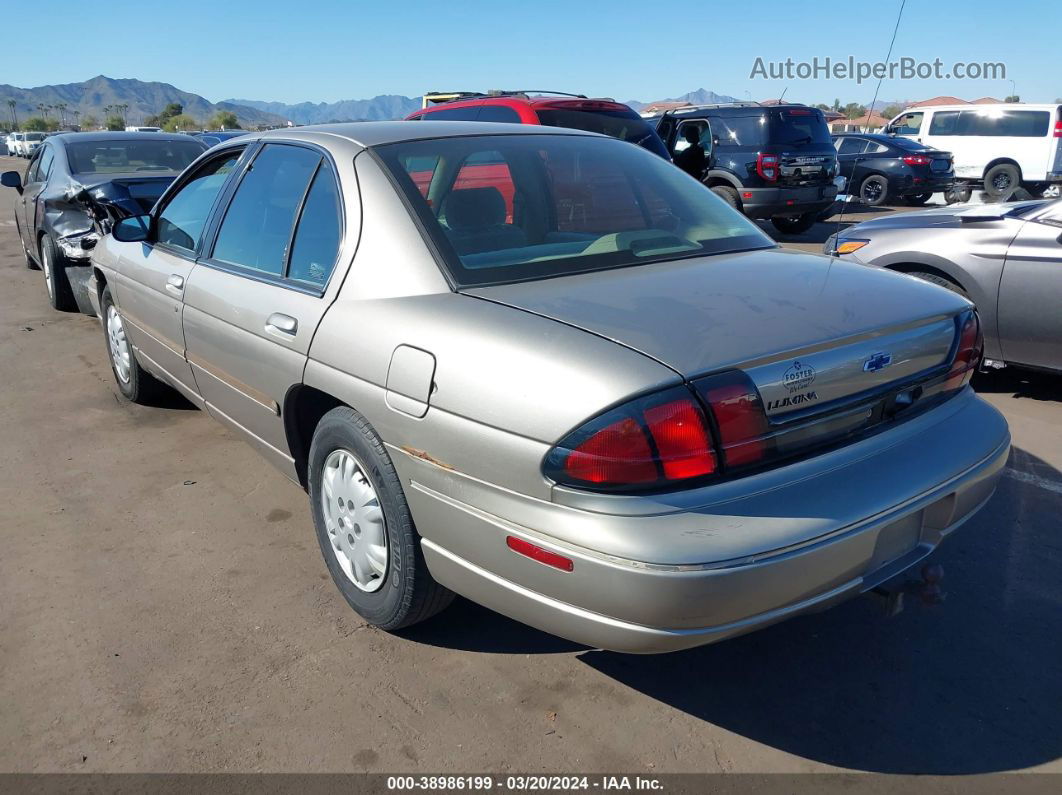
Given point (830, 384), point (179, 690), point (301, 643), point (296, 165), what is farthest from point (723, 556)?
point (296, 165)

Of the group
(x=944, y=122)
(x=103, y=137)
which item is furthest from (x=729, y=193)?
(x=944, y=122)

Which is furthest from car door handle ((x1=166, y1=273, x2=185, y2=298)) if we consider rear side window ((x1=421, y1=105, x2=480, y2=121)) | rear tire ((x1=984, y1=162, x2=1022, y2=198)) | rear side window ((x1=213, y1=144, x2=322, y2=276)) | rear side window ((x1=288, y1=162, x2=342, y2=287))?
rear tire ((x1=984, y1=162, x2=1022, y2=198))

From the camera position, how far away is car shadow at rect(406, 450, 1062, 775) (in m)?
2.39

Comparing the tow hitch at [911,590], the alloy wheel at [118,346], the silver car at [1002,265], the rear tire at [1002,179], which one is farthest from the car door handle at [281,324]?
the rear tire at [1002,179]

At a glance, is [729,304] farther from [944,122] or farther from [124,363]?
[944,122]

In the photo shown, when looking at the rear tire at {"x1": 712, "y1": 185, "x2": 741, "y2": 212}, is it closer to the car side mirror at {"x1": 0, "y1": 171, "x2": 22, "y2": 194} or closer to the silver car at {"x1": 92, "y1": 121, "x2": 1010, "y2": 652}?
the car side mirror at {"x1": 0, "y1": 171, "x2": 22, "y2": 194}

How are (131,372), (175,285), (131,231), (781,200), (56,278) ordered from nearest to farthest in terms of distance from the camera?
1. (175,285)
2. (131,231)
3. (131,372)
4. (56,278)
5. (781,200)

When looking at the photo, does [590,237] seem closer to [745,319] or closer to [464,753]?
[745,319]

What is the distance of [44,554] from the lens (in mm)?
3535

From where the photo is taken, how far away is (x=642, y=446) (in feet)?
A: 6.61

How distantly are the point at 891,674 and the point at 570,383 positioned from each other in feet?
5.04

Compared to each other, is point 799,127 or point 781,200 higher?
point 799,127

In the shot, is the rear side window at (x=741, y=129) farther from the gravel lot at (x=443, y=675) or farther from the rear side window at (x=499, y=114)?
the gravel lot at (x=443, y=675)

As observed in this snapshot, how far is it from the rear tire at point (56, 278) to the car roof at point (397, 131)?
5203 millimetres
